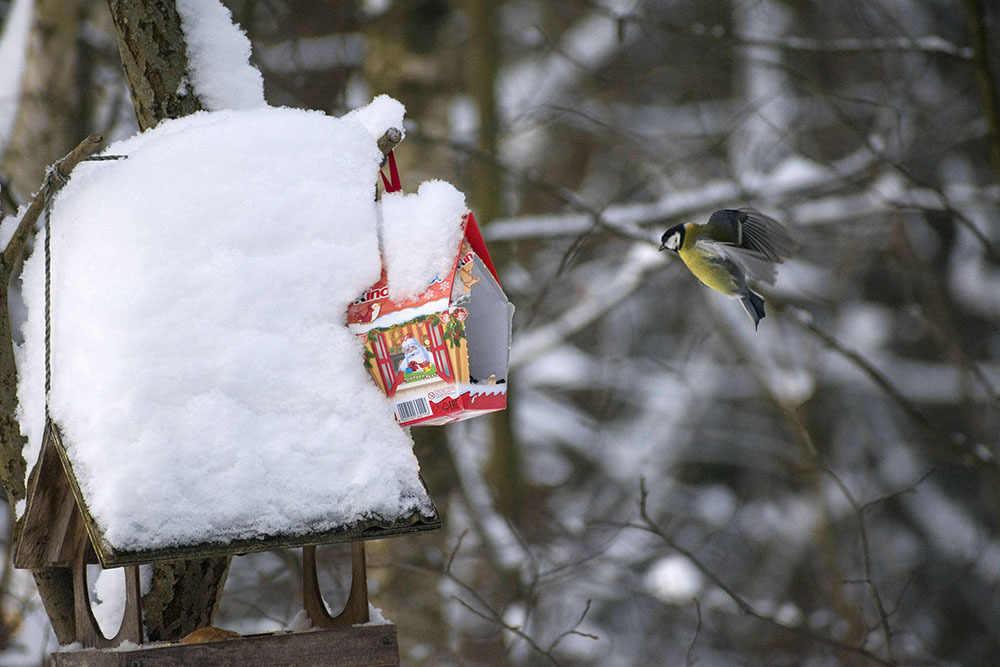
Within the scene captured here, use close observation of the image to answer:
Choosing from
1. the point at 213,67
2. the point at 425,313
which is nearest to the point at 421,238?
the point at 425,313

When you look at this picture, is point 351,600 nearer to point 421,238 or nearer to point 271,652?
point 271,652

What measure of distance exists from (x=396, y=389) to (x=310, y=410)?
0.13 metres

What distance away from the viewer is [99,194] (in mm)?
1437

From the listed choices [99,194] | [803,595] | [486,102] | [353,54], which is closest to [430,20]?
[353,54]

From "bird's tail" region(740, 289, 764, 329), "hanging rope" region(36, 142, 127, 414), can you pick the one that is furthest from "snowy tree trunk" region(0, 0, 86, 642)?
"bird's tail" region(740, 289, 764, 329)

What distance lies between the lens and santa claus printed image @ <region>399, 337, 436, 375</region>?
1360 mm

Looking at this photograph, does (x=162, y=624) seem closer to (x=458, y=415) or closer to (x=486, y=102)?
(x=458, y=415)

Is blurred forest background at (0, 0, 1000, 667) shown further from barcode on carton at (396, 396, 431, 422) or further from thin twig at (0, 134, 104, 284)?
thin twig at (0, 134, 104, 284)

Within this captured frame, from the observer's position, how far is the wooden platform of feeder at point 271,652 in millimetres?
1332

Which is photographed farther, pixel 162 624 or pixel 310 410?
pixel 162 624

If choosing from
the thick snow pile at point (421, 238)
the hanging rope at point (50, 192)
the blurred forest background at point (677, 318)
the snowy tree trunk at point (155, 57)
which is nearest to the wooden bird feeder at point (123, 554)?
the hanging rope at point (50, 192)

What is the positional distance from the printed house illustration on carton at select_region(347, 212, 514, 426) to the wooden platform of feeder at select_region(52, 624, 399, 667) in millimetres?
349

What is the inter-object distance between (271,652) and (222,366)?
0.43 metres

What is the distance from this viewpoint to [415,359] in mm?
1372
